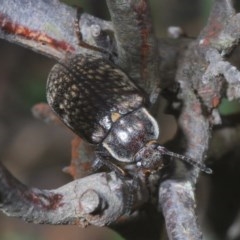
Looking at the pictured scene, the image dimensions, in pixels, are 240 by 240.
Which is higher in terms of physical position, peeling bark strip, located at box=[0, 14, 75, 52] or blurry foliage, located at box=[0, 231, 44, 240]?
peeling bark strip, located at box=[0, 14, 75, 52]

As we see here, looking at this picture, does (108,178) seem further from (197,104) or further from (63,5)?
(63,5)

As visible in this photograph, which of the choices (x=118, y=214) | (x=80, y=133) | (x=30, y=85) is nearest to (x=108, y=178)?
(x=118, y=214)

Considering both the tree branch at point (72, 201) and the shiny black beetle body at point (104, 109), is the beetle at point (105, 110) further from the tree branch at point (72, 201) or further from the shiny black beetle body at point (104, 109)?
the tree branch at point (72, 201)

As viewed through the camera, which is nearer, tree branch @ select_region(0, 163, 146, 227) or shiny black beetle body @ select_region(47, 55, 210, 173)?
tree branch @ select_region(0, 163, 146, 227)

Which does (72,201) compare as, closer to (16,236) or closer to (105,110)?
(105,110)

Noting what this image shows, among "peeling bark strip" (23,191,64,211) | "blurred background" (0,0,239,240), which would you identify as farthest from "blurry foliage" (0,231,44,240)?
"peeling bark strip" (23,191,64,211)

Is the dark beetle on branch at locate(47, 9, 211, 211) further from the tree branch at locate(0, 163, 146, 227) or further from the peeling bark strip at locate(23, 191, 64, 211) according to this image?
the peeling bark strip at locate(23, 191, 64, 211)
